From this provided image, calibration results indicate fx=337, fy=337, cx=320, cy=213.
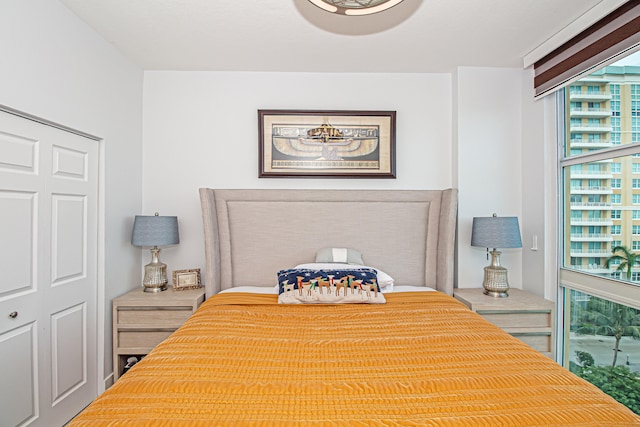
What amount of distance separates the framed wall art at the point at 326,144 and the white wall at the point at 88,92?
1067 millimetres

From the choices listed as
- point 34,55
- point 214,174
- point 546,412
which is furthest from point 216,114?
point 546,412

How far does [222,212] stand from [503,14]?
243 cm

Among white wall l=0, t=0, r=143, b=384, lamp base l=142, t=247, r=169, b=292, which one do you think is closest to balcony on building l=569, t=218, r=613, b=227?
lamp base l=142, t=247, r=169, b=292

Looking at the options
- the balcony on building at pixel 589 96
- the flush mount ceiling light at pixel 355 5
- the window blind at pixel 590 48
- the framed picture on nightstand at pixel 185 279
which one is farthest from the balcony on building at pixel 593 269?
the framed picture on nightstand at pixel 185 279

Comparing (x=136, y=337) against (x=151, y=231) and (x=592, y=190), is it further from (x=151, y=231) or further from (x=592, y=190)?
(x=592, y=190)

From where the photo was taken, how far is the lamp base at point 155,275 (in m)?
2.69

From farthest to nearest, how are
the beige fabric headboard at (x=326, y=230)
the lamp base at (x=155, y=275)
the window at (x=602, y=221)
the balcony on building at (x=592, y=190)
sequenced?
the beige fabric headboard at (x=326, y=230) < the lamp base at (x=155, y=275) < the balcony on building at (x=592, y=190) < the window at (x=602, y=221)

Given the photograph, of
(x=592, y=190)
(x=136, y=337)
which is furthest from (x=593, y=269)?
(x=136, y=337)

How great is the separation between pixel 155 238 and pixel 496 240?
2.60m

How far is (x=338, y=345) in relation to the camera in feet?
5.37

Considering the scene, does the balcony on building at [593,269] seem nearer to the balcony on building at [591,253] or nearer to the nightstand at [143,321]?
the balcony on building at [591,253]

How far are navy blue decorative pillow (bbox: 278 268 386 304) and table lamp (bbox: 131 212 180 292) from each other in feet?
3.26

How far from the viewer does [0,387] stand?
1.69m

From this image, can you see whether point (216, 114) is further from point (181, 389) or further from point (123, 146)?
point (181, 389)
